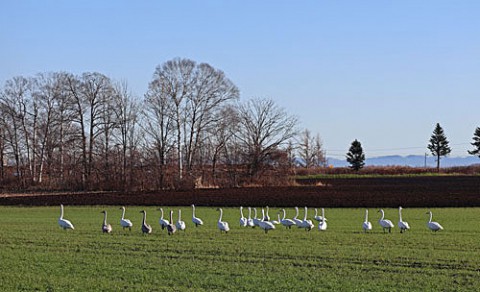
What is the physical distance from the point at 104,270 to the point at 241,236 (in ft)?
31.1

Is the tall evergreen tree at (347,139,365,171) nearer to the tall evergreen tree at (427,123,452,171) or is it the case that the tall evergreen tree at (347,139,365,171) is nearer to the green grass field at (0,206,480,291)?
the tall evergreen tree at (427,123,452,171)

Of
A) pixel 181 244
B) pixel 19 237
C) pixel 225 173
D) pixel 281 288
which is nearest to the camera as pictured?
pixel 281 288

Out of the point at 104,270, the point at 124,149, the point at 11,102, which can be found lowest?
the point at 104,270

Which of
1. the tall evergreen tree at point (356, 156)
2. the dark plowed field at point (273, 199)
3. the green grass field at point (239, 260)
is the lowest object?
the green grass field at point (239, 260)

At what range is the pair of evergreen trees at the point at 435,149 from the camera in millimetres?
126031

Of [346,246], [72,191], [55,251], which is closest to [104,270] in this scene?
[55,251]

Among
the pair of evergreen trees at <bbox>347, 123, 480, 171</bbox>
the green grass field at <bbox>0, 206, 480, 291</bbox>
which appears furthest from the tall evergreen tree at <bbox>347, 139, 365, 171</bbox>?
the green grass field at <bbox>0, 206, 480, 291</bbox>

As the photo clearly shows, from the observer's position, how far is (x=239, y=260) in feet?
62.2

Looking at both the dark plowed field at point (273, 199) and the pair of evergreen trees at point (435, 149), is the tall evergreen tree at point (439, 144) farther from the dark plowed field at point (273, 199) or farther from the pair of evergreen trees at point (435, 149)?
the dark plowed field at point (273, 199)

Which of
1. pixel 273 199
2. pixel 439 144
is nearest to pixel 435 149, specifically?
pixel 439 144

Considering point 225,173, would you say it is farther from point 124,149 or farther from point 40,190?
point 40,190

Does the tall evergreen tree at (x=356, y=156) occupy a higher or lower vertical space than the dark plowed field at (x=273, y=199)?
higher

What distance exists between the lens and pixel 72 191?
77.1 m

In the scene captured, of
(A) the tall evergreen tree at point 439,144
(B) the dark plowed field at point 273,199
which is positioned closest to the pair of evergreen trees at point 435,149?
(A) the tall evergreen tree at point 439,144
